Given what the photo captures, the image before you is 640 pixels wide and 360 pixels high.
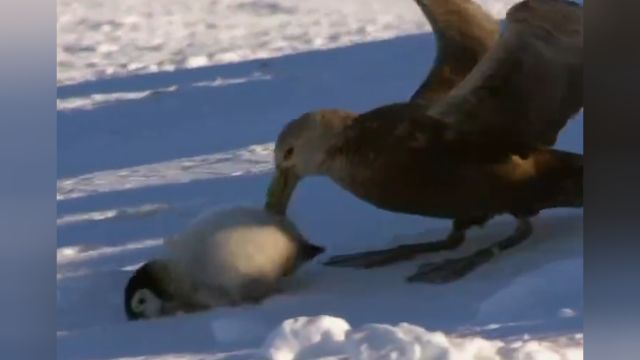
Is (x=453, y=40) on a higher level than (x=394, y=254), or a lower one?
higher

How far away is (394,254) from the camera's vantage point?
127 cm

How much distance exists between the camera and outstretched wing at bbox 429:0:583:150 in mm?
1254

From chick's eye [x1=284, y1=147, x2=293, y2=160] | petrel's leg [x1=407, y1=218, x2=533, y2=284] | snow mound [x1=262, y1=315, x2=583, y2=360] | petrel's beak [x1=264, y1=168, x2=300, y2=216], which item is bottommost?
snow mound [x1=262, y1=315, x2=583, y2=360]

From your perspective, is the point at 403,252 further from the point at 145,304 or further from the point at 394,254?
the point at 145,304

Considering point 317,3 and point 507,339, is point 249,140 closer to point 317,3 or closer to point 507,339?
point 317,3

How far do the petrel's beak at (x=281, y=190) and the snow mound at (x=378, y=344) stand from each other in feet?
0.42

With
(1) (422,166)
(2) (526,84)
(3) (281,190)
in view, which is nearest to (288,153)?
(3) (281,190)

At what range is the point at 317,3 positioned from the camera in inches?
50.2

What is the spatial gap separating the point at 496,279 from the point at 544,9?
12.2 inches

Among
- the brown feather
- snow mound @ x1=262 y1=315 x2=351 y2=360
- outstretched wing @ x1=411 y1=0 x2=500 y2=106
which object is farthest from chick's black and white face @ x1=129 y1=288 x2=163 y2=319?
outstretched wing @ x1=411 y1=0 x2=500 y2=106

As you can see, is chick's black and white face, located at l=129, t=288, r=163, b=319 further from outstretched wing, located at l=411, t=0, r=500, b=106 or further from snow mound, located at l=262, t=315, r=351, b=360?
outstretched wing, located at l=411, t=0, r=500, b=106

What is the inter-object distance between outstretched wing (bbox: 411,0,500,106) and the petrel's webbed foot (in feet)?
0.52

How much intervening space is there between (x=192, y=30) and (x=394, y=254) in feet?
1.12

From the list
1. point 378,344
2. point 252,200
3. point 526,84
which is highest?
point 526,84
